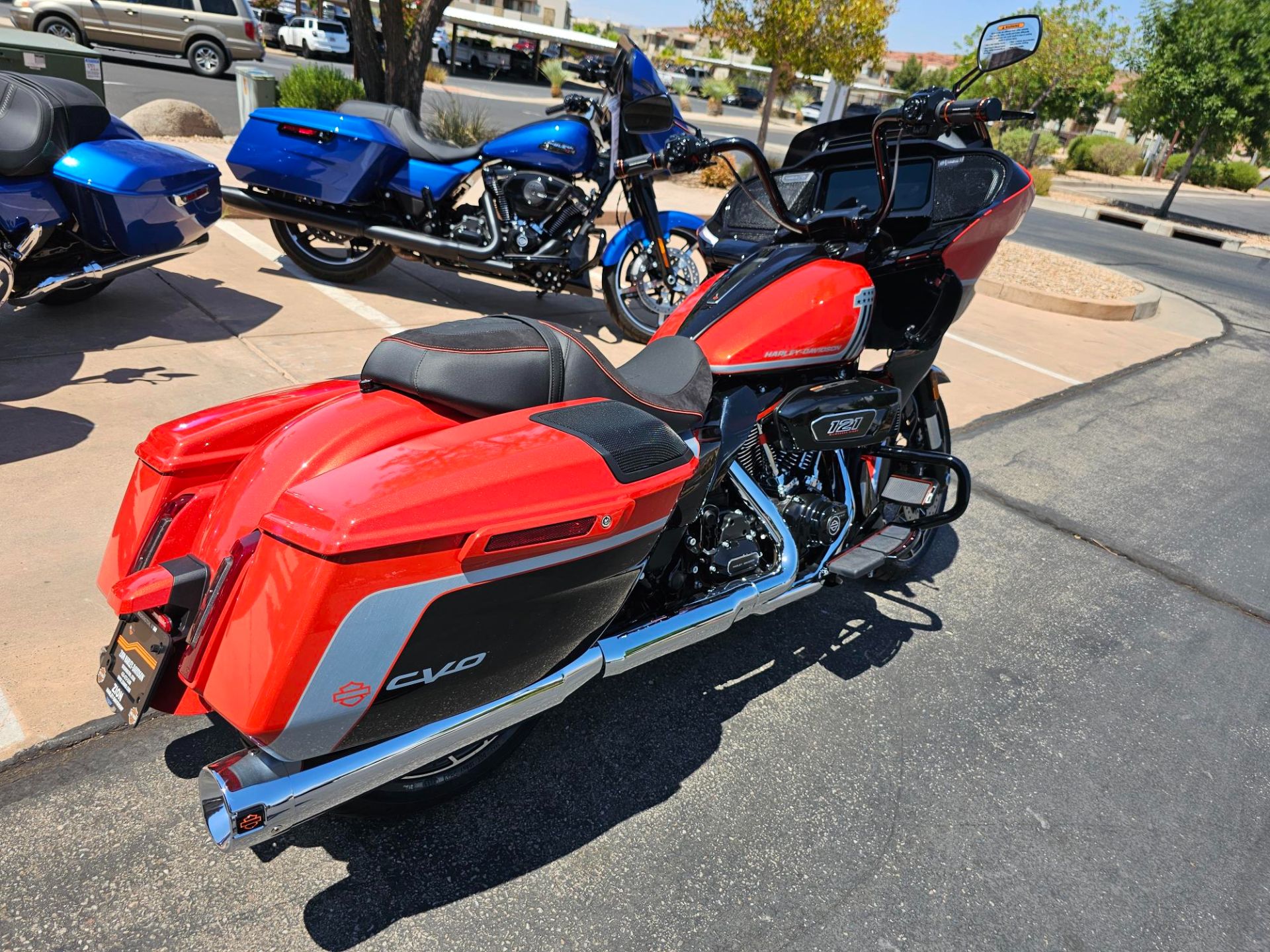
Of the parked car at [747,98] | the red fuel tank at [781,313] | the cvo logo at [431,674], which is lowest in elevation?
the parked car at [747,98]

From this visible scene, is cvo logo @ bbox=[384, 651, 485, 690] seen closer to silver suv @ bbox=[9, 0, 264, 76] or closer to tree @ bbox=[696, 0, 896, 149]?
tree @ bbox=[696, 0, 896, 149]

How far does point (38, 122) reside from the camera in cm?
434

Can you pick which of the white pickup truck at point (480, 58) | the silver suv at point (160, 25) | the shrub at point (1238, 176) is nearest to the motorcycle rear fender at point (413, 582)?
the silver suv at point (160, 25)

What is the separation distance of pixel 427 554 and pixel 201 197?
4272 millimetres

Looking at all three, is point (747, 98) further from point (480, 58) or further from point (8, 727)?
point (8, 727)

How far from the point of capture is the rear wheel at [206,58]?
1873 cm

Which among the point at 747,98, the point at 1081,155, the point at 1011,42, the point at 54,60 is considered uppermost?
the point at 1011,42

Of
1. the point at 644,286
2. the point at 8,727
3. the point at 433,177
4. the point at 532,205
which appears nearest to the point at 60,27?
the point at 433,177

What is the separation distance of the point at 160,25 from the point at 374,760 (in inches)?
849

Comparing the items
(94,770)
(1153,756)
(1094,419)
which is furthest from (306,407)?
(1094,419)

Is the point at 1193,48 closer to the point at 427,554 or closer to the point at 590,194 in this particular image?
the point at 590,194

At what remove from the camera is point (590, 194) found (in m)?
6.03

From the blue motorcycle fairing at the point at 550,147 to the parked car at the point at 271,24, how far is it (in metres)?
32.1

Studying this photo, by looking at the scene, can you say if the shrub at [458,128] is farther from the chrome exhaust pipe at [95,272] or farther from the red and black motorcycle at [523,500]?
the red and black motorcycle at [523,500]
